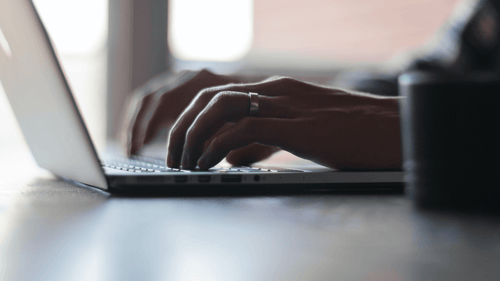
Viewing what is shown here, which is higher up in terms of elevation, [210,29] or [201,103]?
[210,29]

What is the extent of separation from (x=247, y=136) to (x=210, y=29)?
2735mm

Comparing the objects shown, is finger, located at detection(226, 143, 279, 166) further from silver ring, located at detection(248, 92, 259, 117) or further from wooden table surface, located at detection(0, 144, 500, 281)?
wooden table surface, located at detection(0, 144, 500, 281)

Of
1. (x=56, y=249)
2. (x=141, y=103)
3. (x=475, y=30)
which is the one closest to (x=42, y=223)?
(x=56, y=249)

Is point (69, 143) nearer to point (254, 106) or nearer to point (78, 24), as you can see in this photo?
point (254, 106)

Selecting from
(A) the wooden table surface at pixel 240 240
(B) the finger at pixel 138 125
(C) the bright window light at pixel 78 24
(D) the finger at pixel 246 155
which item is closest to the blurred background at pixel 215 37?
(C) the bright window light at pixel 78 24

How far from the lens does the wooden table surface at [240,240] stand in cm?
19

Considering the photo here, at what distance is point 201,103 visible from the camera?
61cm

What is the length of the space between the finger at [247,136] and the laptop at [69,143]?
62 mm

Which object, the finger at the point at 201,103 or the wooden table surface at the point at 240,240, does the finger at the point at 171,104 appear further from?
the wooden table surface at the point at 240,240

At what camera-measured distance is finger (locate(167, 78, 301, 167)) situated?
0.56m

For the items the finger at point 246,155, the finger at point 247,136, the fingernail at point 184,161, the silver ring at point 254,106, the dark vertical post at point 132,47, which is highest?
the dark vertical post at point 132,47

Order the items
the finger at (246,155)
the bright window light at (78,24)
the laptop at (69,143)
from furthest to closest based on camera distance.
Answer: the bright window light at (78,24), the finger at (246,155), the laptop at (69,143)

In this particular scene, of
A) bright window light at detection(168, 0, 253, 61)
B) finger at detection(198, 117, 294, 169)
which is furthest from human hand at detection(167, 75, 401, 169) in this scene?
bright window light at detection(168, 0, 253, 61)

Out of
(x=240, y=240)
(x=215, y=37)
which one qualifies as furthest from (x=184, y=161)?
(x=215, y=37)
